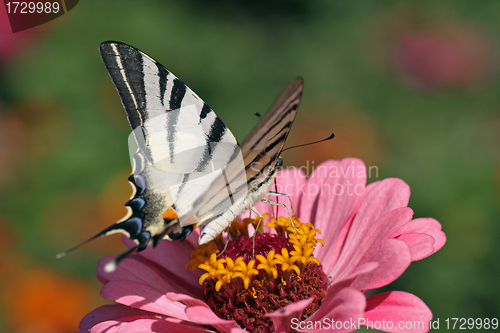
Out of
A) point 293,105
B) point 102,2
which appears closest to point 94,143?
point 102,2

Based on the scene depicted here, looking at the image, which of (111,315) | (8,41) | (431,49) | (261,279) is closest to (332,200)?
(261,279)

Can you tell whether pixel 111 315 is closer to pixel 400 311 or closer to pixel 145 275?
pixel 145 275

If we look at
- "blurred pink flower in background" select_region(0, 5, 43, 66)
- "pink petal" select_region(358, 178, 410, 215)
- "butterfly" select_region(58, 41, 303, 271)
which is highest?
"blurred pink flower in background" select_region(0, 5, 43, 66)

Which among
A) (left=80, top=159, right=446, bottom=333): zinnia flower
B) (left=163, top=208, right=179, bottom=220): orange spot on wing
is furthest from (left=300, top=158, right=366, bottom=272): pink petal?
(left=163, top=208, right=179, bottom=220): orange spot on wing

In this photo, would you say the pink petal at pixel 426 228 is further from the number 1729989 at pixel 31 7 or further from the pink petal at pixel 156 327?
the number 1729989 at pixel 31 7

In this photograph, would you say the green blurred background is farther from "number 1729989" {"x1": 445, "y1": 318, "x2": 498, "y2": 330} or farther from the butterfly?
the butterfly

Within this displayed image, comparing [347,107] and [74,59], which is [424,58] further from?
[74,59]
